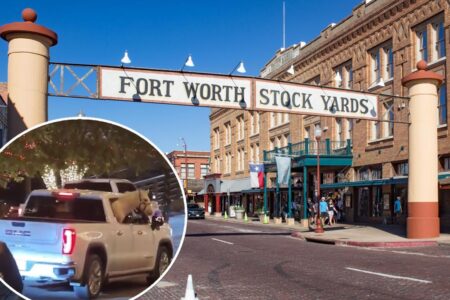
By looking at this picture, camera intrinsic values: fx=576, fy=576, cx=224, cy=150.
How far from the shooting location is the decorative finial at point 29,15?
33.5ft

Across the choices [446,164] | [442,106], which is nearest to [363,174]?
[446,164]

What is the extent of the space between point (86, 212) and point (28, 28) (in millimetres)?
8978

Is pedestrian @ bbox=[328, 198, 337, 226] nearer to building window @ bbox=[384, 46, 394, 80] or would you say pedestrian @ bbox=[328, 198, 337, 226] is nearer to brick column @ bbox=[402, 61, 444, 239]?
building window @ bbox=[384, 46, 394, 80]

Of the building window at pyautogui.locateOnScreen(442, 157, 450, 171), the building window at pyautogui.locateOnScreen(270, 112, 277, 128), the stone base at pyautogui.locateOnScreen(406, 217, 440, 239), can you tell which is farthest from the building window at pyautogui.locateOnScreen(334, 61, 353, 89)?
the stone base at pyautogui.locateOnScreen(406, 217, 440, 239)

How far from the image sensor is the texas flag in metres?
39.2

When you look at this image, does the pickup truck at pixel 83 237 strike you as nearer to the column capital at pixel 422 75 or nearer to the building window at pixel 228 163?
the column capital at pixel 422 75

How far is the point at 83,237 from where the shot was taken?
6.30 ft

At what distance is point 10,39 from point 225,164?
4899 centimetres

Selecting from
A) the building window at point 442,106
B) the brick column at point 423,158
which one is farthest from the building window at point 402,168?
the brick column at point 423,158

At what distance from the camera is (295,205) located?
38.9 m

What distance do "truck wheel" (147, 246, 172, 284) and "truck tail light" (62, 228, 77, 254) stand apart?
1.20ft

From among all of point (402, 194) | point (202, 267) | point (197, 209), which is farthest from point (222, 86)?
point (197, 209)

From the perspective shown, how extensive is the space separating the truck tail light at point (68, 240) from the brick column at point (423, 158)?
20485 millimetres

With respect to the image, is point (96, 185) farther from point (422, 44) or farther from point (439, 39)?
point (422, 44)
